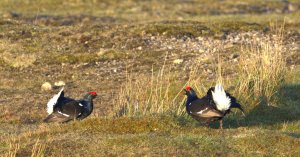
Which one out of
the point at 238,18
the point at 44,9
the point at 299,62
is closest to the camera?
the point at 299,62

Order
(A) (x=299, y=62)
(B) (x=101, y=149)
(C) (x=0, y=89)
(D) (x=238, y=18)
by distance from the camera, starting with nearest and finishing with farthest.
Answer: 1. (B) (x=101, y=149)
2. (C) (x=0, y=89)
3. (A) (x=299, y=62)
4. (D) (x=238, y=18)

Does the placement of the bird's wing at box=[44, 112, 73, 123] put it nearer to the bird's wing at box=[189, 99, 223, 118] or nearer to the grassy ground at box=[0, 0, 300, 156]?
the grassy ground at box=[0, 0, 300, 156]

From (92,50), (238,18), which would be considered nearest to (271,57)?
(92,50)

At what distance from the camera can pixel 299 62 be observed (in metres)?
29.6

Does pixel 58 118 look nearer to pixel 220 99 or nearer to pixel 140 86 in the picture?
pixel 140 86

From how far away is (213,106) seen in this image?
1770cm

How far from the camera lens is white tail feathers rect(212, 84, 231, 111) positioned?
690 inches

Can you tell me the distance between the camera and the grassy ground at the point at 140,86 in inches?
608

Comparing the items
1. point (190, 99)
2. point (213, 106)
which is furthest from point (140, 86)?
point (213, 106)

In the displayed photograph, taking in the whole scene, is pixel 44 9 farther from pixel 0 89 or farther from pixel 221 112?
pixel 221 112

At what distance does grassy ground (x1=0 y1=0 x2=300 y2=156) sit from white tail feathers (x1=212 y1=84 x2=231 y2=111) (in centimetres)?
52

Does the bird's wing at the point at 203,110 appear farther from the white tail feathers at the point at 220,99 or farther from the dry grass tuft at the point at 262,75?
the dry grass tuft at the point at 262,75

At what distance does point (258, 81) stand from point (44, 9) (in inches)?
1492

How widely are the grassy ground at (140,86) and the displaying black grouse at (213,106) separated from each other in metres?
0.30
